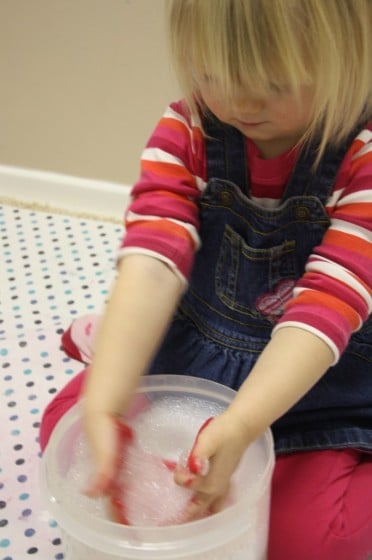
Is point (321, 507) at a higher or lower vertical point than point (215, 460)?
lower

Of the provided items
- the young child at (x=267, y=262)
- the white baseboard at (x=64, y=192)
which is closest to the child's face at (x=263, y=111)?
the young child at (x=267, y=262)

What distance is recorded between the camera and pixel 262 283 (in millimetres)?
694

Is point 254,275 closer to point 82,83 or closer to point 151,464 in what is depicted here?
point 151,464

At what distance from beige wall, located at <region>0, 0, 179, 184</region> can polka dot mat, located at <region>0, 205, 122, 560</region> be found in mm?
113

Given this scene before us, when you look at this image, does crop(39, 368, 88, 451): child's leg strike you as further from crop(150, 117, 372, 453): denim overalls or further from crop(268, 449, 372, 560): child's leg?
crop(268, 449, 372, 560): child's leg

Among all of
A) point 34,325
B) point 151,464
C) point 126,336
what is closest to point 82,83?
point 34,325

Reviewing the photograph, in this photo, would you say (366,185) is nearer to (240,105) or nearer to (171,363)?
(240,105)

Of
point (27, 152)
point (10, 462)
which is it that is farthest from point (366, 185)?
point (27, 152)

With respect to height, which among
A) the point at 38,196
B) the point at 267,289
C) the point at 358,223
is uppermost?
Result: the point at 358,223

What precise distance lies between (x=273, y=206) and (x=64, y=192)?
67cm

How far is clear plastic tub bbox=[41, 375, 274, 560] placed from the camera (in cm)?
50

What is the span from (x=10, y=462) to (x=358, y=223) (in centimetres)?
45

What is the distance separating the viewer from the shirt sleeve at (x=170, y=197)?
2.19 ft

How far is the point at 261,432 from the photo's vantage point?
569mm
